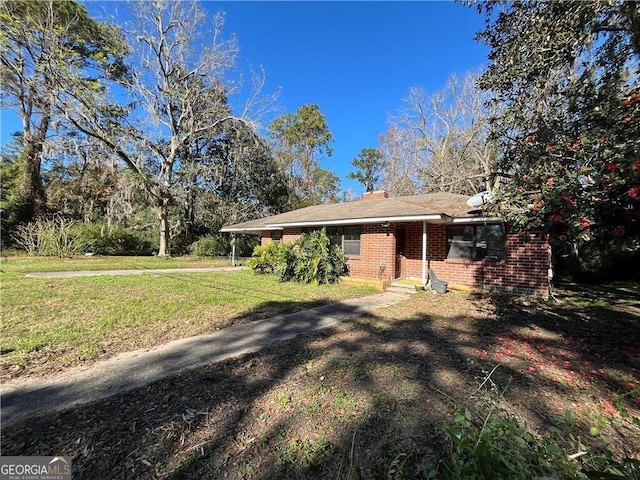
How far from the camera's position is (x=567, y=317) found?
249 inches

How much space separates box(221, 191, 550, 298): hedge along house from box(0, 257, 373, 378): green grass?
1.95m

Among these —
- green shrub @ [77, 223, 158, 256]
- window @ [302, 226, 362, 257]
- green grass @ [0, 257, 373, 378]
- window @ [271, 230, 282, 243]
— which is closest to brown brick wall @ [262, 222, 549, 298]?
window @ [302, 226, 362, 257]

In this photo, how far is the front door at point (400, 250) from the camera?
35.6ft

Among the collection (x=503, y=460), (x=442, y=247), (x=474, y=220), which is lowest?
(x=503, y=460)

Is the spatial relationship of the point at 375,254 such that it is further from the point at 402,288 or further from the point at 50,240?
the point at 50,240

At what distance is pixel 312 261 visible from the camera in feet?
33.5

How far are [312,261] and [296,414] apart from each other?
7.53 meters

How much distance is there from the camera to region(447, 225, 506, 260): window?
360 inches

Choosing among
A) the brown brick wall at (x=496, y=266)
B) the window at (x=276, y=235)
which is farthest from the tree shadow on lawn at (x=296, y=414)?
the window at (x=276, y=235)

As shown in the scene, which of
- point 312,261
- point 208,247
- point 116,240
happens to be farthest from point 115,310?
point 208,247

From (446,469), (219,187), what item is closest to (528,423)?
(446,469)

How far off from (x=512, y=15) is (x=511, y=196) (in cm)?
371

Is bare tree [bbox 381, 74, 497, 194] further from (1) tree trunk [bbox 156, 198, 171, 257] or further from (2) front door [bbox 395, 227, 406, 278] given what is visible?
(1) tree trunk [bbox 156, 198, 171, 257]

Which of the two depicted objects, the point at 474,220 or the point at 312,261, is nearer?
the point at 474,220
